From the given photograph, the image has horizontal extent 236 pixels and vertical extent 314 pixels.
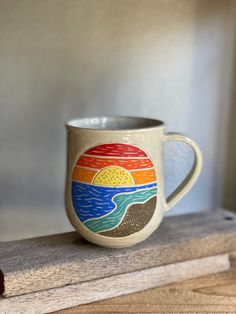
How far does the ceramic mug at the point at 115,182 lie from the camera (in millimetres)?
504

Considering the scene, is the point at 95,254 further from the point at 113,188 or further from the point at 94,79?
the point at 94,79

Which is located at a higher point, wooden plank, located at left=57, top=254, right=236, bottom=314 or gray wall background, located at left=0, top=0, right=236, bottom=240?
gray wall background, located at left=0, top=0, right=236, bottom=240

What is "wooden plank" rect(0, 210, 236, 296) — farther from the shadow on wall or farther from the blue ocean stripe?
the shadow on wall

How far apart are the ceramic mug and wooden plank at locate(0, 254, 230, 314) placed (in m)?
0.04

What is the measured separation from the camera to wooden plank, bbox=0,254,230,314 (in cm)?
49

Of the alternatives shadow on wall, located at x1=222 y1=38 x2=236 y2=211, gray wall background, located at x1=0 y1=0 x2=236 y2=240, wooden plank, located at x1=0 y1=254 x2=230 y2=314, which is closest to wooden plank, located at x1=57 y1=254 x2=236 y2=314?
wooden plank, located at x1=0 y1=254 x2=230 y2=314

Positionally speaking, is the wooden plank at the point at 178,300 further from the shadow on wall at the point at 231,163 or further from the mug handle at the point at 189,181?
the shadow on wall at the point at 231,163

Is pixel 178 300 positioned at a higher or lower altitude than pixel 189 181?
lower

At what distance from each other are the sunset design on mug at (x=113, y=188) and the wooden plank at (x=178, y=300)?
0.25 ft

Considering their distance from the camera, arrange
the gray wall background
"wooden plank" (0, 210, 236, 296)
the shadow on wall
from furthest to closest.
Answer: the shadow on wall
the gray wall background
"wooden plank" (0, 210, 236, 296)

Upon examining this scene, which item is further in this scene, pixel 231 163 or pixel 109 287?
pixel 231 163

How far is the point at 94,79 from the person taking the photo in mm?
688

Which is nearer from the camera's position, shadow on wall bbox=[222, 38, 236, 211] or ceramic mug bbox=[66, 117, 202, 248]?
ceramic mug bbox=[66, 117, 202, 248]

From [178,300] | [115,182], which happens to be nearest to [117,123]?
[115,182]
